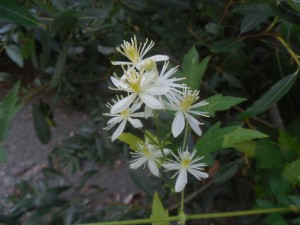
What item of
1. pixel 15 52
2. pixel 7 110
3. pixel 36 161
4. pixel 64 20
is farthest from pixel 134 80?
pixel 36 161

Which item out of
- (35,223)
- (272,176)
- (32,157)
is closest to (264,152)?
(272,176)

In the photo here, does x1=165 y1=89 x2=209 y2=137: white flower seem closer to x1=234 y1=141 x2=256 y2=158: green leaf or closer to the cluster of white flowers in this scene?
the cluster of white flowers

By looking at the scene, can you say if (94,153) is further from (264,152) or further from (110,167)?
(264,152)

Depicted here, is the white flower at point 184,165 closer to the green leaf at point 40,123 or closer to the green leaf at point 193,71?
the green leaf at point 193,71

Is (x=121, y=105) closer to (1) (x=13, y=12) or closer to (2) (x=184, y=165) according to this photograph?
(2) (x=184, y=165)

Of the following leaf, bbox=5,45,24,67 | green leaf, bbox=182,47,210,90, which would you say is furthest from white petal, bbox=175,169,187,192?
leaf, bbox=5,45,24,67

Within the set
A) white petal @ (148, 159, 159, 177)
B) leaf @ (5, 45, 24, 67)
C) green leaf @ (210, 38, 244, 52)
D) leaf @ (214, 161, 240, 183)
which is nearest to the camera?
white petal @ (148, 159, 159, 177)
